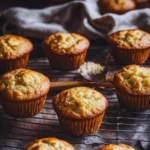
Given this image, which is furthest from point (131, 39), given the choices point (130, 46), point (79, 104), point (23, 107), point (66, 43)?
point (23, 107)

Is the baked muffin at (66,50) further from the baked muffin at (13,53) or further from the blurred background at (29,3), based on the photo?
the blurred background at (29,3)

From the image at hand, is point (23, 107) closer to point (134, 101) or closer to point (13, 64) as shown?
point (13, 64)

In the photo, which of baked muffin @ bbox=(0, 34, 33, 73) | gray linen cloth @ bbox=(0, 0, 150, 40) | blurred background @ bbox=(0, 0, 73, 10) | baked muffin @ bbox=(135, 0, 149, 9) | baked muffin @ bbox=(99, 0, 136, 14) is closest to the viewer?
baked muffin @ bbox=(0, 34, 33, 73)

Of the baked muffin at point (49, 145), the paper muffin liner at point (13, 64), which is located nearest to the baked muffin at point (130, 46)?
the paper muffin liner at point (13, 64)

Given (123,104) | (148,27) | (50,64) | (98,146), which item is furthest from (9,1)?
(98,146)

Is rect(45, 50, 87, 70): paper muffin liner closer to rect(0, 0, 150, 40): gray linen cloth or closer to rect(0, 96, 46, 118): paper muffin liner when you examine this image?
rect(0, 0, 150, 40): gray linen cloth

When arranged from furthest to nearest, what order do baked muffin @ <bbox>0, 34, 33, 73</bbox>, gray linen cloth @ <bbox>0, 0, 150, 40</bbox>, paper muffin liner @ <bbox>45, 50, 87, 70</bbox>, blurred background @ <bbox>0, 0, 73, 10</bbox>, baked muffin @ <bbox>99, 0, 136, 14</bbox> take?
1. blurred background @ <bbox>0, 0, 73, 10</bbox>
2. baked muffin @ <bbox>99, 0, 136, 14</bbox>
3. gray linen cloth @ <bbox>0, 0, 150, 40</bbox>
4. paper muffin liner @ <bbox>45, 50, 87, 70</bbox>
5. baked muffin @ <bbox>0, 34, 33, 73</bbox>

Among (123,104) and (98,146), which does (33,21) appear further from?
(98,146)

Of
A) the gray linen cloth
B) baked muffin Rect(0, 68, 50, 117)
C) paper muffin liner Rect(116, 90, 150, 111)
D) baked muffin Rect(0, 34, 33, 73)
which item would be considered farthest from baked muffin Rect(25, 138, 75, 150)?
the gray linen cloth
